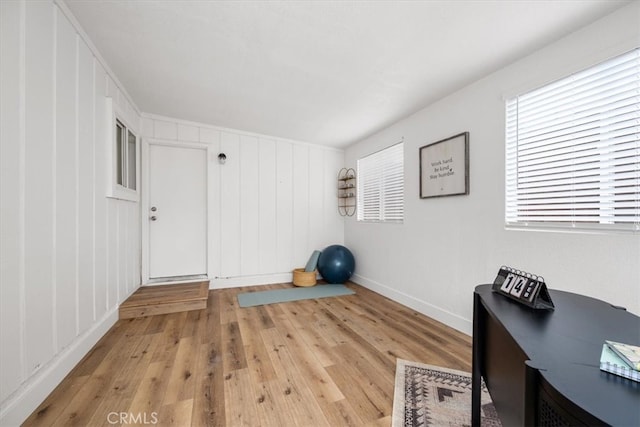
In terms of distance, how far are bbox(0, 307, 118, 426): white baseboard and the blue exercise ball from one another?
2658 millimetres

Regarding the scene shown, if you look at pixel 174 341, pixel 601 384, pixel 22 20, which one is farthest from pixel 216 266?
pixel 601 384

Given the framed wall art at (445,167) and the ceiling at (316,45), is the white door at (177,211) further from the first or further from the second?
the framed wall art at (445,167)

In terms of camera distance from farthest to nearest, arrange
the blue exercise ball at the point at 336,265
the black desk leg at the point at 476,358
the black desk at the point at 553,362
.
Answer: the blue exercise ball at the point at 336,265 < the black desk leg at the point at 476,358 < the black desk at the point at 553,362

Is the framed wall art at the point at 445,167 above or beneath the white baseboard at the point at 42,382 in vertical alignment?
above

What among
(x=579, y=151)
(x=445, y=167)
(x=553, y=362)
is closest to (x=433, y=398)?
(x=553, y=362)

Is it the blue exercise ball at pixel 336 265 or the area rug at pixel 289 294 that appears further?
the blue exercise ball at pixel 336 265

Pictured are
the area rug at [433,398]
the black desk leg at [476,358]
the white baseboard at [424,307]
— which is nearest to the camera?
the black desk leg at [476,358]

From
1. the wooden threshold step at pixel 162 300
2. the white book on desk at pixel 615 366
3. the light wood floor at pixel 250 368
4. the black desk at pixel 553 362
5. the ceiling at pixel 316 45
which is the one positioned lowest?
the light wood floor at pixel 250 368

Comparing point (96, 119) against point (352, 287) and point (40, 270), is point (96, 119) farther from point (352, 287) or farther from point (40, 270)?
point (352, 287)

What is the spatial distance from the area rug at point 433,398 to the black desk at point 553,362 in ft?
0.62

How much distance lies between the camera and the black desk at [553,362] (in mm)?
506

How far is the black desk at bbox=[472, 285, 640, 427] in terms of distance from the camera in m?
0.51

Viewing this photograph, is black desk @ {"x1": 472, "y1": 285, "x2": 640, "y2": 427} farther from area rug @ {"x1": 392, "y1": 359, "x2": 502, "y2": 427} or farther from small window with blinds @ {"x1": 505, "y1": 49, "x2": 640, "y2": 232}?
small window with blinds @ {"x1": 505, "y1": 49, "x2": 640, "y2": 232}

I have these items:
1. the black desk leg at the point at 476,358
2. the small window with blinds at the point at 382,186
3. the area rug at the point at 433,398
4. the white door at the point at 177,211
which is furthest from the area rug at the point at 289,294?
the black desk leg at the point at 476,358
